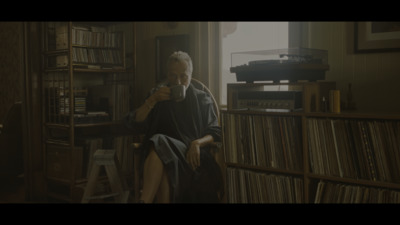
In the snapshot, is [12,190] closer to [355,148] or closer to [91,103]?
[91,103]

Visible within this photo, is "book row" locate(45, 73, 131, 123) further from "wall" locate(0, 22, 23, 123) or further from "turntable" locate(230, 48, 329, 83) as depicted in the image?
"wall" locate(0, 22, 23, 123)

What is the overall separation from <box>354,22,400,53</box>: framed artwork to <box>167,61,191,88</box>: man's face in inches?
38.8

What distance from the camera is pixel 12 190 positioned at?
129 inches

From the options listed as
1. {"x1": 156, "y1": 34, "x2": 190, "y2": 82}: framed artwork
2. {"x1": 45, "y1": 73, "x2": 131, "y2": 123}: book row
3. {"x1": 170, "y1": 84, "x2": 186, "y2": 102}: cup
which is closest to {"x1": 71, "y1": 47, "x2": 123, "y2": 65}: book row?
{"x1": 45, "y1": 73, "x2": 131, "y2": 123}: book row

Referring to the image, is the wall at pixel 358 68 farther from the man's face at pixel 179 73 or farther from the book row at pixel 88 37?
the book row at pixel 88 37

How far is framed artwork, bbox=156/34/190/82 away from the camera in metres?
3.04

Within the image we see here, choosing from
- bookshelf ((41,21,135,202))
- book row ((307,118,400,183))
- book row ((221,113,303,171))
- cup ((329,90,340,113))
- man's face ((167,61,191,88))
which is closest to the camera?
book row ((307,118,400,183))

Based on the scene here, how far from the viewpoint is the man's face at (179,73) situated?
2.41 meters

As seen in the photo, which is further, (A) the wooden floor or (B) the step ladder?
(A) the wooden floor

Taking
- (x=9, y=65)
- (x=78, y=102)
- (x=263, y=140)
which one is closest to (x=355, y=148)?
(x=263, y=140)

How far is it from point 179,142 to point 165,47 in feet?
3.78

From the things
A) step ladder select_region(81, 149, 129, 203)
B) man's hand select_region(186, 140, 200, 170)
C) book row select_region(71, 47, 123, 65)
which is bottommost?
step ladder select_region(81, 149, 129, 203)

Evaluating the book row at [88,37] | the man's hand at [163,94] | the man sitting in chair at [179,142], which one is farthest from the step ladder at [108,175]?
the book row at [88,37]
